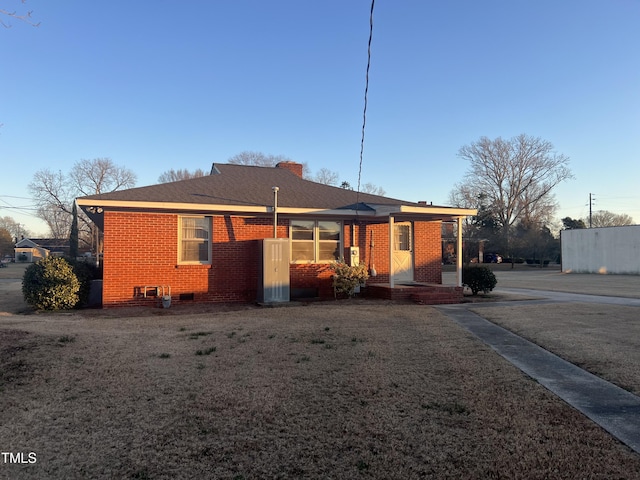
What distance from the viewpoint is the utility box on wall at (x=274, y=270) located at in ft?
41.2

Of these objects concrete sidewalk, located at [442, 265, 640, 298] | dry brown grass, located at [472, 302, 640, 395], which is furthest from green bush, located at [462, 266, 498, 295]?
dry brown grass, located at [472, 302, 640, 395]

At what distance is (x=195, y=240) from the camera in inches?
516

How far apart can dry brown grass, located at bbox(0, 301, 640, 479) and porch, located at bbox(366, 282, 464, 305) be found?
222 inches

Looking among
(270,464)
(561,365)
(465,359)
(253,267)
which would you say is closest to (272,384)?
(270,464)

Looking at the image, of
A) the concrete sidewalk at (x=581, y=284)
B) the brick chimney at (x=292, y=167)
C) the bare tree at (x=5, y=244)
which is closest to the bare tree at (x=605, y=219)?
the concrete sidewalk at (x=581, y=284)

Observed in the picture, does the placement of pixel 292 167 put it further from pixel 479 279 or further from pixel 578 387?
pixel 578 387

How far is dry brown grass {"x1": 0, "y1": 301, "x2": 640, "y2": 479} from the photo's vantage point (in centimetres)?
319

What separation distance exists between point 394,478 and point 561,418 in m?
1.98

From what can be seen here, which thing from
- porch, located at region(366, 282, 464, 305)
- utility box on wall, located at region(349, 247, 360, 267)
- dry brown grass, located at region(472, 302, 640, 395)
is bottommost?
dry brown grass, located at region(472, 302, 640, 395)

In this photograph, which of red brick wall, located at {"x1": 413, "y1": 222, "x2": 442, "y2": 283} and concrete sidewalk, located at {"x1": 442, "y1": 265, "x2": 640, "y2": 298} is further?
concrete sidewalk, located at {"x1": 442, "y1": 265, "x2": 640, "y2": 298}

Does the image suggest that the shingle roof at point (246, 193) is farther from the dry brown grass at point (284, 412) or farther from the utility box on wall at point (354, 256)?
the dry brown grass at point (284, 412)

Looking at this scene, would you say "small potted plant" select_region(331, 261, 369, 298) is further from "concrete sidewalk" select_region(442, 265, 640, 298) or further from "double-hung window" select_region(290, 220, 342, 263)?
"concrete sidewalk" select_region(442, 265, 640, 298)

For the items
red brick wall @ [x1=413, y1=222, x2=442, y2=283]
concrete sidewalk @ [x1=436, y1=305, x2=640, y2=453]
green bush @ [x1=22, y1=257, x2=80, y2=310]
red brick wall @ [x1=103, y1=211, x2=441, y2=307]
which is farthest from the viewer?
red brick wall @ [x1=413, y1=222, x2=442, y2=283]

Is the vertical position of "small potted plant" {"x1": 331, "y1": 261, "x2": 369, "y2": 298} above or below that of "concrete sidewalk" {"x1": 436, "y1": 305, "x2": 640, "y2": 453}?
above
